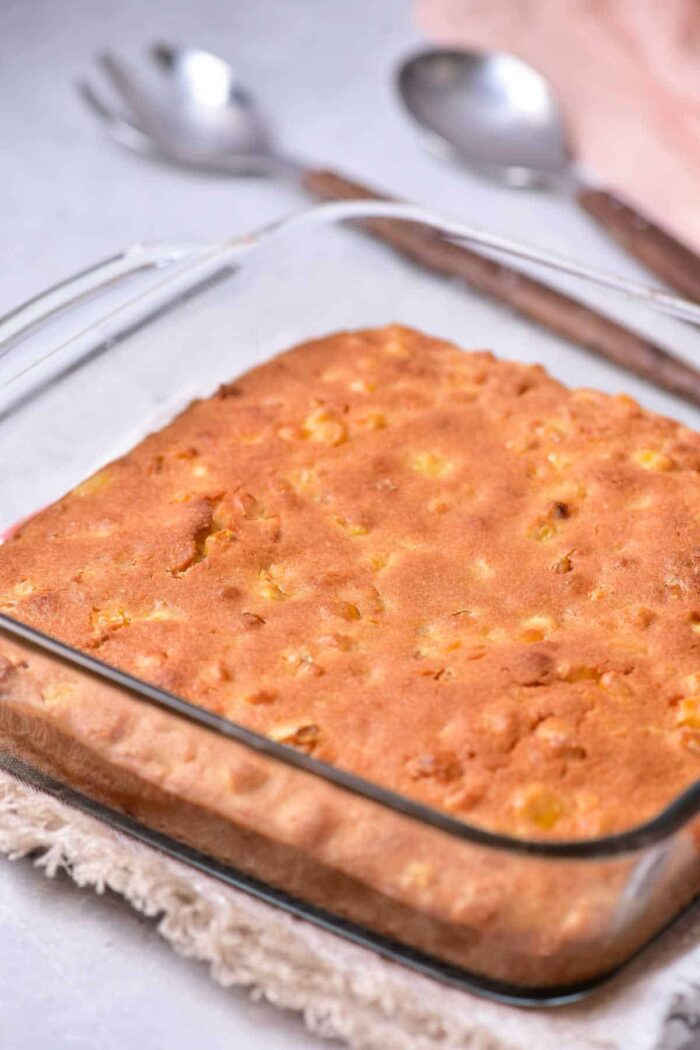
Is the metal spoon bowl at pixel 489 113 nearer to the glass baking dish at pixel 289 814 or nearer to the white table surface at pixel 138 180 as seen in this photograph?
the white table surface at pixel 138 180

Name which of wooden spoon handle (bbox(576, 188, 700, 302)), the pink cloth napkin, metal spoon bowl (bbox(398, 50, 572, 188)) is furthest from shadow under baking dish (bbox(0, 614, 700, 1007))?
metal spoon bowl (bbox(398, 50, 572, 188))

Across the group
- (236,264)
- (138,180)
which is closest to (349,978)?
(236,264)

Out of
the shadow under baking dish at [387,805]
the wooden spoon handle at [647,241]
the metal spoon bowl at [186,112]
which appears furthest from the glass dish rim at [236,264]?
the metal spoon bowl at [186,112]

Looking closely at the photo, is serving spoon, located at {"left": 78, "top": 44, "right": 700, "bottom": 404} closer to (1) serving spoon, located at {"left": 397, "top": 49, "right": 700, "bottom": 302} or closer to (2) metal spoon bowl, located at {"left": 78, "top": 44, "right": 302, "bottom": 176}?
(2) metal spoon bowl, located at {"left": 78, "top": 44, "right": 302, "bottom": 176}

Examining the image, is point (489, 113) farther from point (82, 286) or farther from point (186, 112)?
point (82, 286)

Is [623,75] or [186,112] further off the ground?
[186,112]
